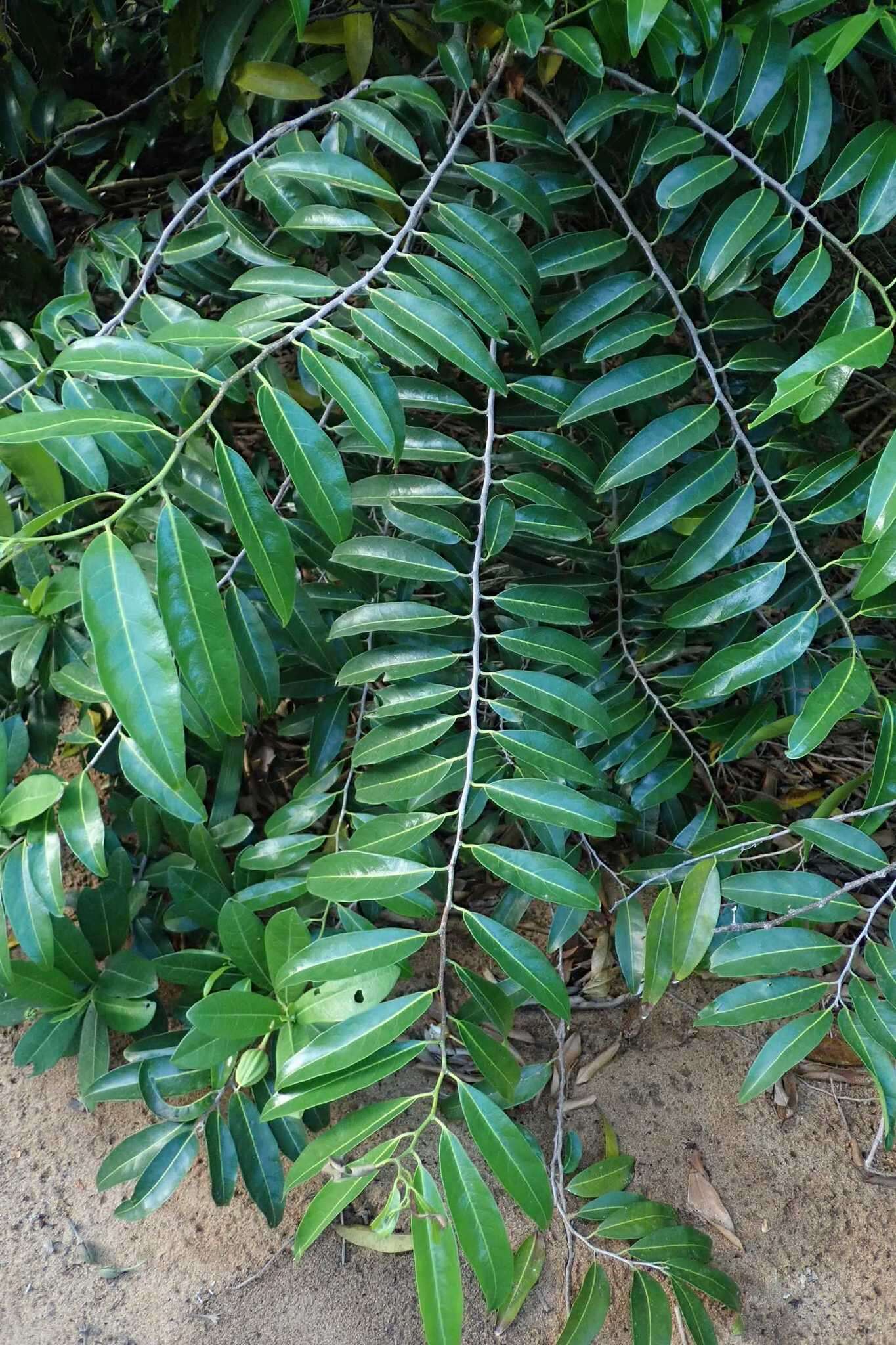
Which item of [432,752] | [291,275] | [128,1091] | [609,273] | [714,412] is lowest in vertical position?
[128,1091]

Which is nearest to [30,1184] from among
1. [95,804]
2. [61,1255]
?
[61,1255]

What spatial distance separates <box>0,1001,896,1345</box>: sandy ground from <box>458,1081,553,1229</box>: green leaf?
1.92ft

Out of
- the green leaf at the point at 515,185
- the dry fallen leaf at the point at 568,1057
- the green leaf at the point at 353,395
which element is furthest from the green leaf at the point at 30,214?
the dry fallen leaf at the point at 568,1057

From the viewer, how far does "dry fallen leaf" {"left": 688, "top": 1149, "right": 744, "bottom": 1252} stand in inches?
48.9

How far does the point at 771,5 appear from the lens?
0.95 m

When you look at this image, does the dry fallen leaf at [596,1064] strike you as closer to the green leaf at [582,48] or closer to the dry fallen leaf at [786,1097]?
the dry fallen leaf at [786,1097]

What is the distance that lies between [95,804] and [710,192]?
1022mm

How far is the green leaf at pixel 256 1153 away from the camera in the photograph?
1052 mm

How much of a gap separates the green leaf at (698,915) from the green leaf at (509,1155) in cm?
29

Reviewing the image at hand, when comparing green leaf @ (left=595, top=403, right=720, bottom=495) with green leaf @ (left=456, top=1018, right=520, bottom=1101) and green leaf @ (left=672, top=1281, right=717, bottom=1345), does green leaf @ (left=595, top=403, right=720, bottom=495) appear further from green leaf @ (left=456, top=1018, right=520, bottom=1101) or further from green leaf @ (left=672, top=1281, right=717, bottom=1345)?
green leaf @ (left=672, top=1281, right=717, bottom=1345)

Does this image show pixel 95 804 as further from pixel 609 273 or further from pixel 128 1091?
pixel 609 273

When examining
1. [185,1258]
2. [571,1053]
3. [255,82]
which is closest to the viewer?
[255,82]

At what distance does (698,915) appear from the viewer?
3.21ft

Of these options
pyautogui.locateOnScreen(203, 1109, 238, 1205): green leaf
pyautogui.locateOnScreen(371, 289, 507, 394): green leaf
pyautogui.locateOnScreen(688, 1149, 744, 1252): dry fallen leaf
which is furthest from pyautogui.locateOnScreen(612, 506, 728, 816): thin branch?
pyautogui.locateOnScreen(203, 1109, 238, 1205): green leaf
